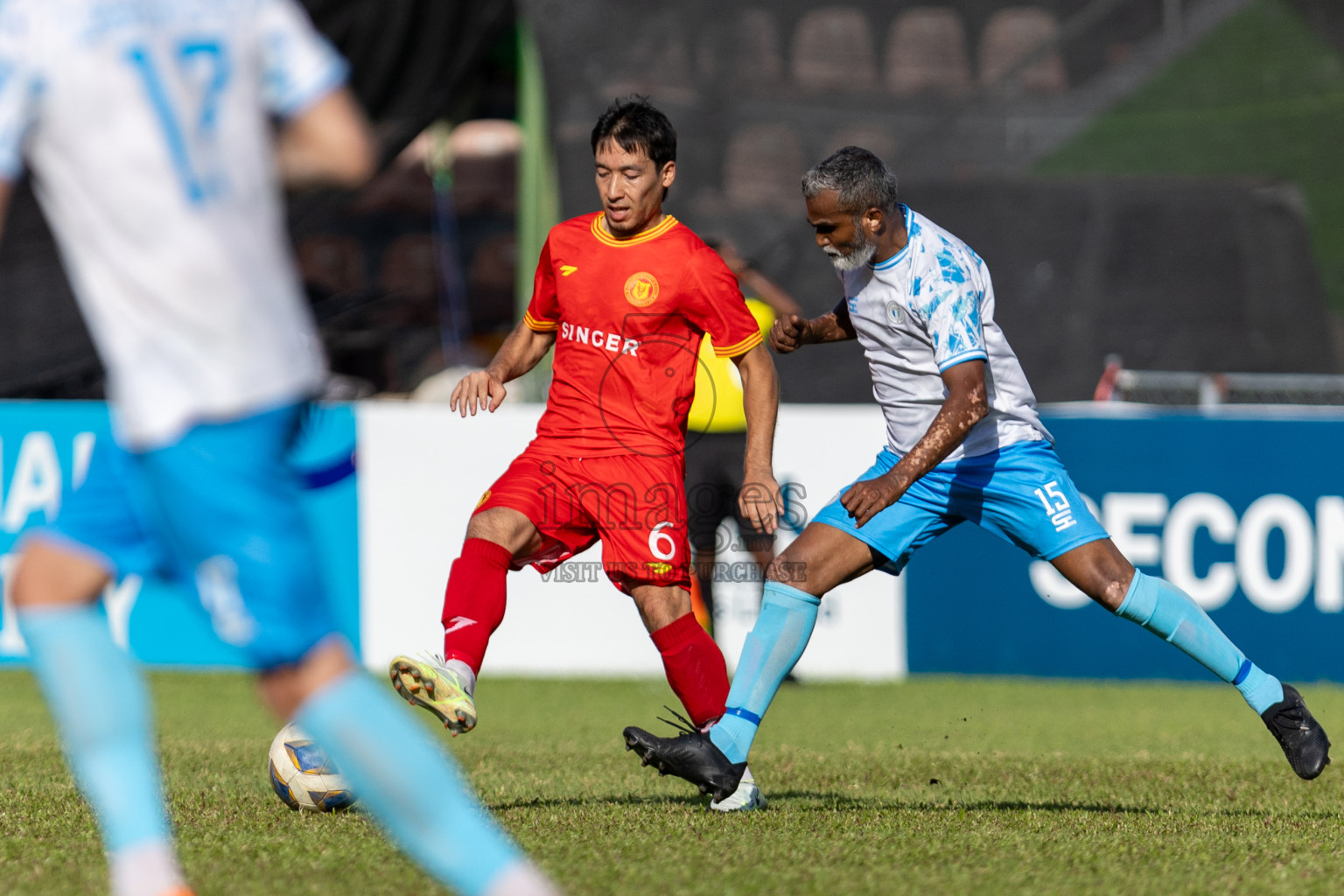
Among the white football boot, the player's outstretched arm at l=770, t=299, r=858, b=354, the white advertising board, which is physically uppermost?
the player's outstretched arm at l=770, t=299, r=858, b=354

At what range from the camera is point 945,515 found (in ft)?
17.2

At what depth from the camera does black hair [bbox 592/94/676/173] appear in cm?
506

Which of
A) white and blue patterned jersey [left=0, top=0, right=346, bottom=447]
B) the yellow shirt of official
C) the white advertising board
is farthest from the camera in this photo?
the white advertising board

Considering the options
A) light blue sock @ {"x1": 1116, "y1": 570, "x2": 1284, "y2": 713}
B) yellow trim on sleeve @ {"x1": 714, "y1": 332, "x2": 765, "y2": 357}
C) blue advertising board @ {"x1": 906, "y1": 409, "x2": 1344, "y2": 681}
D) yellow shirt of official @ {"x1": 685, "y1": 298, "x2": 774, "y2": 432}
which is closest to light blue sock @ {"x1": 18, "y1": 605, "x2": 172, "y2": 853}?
yellow trim on sleeve @ {"x1": 714, "y1": 332, "x2": 765, "y2": 357}

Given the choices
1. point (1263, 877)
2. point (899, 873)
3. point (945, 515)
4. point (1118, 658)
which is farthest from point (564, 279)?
point (1118, 658)

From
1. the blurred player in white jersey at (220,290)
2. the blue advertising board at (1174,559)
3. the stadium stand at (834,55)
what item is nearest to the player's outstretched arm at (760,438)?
the blurred player in white jersey at (220,290)

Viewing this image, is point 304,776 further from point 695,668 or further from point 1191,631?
point 1191,631

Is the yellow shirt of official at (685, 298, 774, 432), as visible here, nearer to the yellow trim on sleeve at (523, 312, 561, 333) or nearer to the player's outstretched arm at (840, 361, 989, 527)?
the yellow trim on sleeve at (523, 312, 561, 333)

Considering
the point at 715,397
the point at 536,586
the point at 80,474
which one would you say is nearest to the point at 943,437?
the point at 715,397

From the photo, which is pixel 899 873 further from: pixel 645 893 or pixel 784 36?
pixel 784 36

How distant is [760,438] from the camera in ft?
16.6

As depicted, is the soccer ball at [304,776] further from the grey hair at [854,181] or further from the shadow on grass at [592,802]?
the grey hair at [854,181]

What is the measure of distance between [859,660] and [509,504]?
15.7ft

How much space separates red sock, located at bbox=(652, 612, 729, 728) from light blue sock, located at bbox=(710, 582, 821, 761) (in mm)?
64
